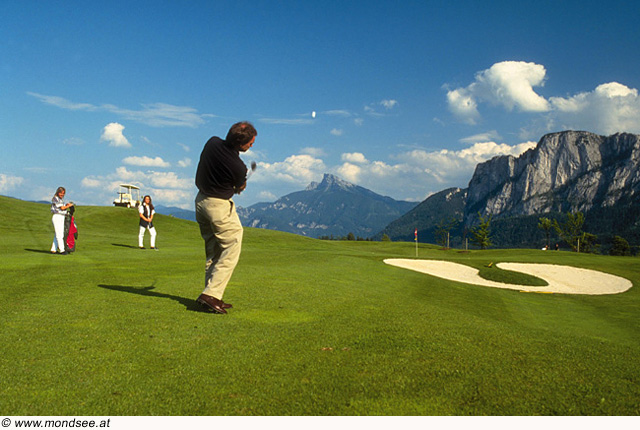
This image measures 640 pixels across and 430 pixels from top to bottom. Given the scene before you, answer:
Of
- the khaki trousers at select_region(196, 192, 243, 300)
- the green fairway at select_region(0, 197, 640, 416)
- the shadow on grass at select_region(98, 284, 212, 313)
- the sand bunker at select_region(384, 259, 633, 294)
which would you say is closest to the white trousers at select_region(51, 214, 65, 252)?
the green fairway at select_region(0, 197, 640, 416)

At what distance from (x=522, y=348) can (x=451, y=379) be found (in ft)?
6.70

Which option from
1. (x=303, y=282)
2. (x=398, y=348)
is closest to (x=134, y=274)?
(x=303, y=282)

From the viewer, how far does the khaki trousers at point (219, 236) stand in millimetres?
7035

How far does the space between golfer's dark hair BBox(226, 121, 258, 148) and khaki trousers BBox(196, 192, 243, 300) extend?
1029 mm

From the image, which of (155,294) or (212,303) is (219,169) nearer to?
(212,303)

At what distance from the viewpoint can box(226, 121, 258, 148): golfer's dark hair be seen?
6988mm

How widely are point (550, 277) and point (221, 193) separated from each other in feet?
87.2

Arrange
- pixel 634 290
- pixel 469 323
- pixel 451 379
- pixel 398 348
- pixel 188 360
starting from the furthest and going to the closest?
pixel 634 290
pixel 469 323
pixel 398 348
pixel 188 360
pixel 451 379

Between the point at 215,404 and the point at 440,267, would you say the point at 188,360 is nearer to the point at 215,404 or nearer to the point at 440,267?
the point at 215,404

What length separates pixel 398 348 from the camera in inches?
Answer: 214

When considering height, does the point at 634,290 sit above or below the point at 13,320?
below

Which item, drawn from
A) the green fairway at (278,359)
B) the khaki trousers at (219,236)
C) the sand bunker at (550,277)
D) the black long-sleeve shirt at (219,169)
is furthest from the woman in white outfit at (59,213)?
the sand bunker at (550,277)

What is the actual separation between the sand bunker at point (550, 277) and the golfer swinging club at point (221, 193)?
1748cm

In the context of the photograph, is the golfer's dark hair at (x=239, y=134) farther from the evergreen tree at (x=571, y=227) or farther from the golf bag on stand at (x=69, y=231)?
the evergreen tree at (x=571, y=227)
